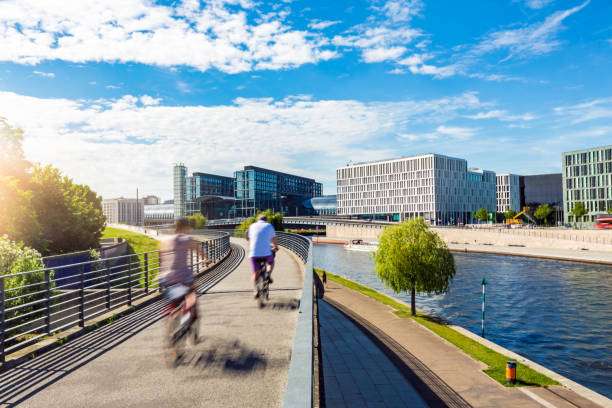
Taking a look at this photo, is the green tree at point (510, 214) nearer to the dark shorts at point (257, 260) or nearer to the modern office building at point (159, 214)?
the modern office building at point (159, 214)

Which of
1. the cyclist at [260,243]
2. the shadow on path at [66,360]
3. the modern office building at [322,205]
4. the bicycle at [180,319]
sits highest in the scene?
the modern office building at [322,205]

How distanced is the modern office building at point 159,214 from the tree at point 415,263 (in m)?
150

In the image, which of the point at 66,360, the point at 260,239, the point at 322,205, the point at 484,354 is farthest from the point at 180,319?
the point at 322,205

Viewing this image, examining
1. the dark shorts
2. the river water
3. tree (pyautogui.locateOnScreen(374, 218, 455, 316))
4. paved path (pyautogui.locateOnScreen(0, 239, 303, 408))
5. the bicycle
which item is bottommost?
the river water

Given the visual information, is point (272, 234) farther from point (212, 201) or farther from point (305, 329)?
point (212, 201)

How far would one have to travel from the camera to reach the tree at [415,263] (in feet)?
95.8

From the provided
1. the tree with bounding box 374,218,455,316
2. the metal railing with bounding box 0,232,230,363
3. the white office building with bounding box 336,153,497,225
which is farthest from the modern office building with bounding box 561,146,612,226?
the metal railing with bounding box 0,232,230,363

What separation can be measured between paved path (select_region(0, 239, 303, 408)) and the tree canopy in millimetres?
21230

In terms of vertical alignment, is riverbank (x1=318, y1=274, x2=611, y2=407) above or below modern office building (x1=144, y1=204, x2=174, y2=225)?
below

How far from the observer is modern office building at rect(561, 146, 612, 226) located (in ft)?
338

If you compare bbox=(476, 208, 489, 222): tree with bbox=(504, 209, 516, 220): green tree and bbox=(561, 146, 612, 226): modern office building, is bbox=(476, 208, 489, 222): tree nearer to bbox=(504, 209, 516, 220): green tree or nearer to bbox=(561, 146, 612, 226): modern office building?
bbox=(504, 209, 516, 220): green tree

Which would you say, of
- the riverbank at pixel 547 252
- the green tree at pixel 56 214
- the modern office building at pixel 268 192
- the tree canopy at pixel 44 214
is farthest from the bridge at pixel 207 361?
the modern office building at pixel 268 192

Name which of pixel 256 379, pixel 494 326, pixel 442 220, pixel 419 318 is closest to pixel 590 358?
pixel 494 326

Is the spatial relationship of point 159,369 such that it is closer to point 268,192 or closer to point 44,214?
point 44,214
